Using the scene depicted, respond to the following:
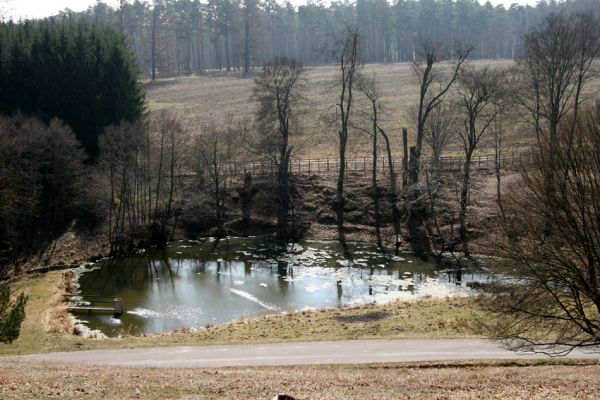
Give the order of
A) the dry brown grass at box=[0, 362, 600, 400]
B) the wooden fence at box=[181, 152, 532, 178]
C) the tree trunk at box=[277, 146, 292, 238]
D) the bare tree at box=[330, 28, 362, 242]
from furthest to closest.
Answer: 1. the wooden fence at box=[181, 152, 532, 178]
2. the bare tree at box=[330, 28, 362, 242]
3. the tree trunk at box=[277, 146, 292, 238]
4. the dry brown grass at box=[0, 362, 600, 400]

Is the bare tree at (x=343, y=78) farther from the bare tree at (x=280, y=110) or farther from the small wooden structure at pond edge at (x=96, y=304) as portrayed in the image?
the small wooden structure at pond edge at (x=96, y=304)

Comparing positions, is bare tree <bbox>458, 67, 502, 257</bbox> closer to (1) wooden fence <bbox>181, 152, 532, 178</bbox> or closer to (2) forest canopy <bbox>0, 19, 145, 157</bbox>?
(1) wooden fence <bbox>181, 152, 532, 178</bbox>

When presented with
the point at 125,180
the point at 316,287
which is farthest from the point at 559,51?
the point at 125,180

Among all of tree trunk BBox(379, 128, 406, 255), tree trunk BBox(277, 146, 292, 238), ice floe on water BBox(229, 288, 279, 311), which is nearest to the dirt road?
ice floe on water BBox(229, 288, 279, 311)

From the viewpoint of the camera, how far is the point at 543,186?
20.0 meters

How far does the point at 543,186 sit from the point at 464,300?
13028 millimetres

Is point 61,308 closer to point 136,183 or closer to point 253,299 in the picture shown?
point 253,299

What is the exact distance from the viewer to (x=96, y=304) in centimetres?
3469

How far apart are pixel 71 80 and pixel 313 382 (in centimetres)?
4640

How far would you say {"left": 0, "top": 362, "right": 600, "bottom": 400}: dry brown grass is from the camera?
52.9ft

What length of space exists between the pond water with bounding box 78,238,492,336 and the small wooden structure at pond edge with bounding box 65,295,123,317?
546 mm

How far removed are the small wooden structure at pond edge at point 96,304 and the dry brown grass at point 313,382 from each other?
12107 millimetres

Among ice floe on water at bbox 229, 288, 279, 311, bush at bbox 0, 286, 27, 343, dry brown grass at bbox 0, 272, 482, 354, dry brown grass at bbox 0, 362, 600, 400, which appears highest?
bush at bbox 0, 286, 27, 343

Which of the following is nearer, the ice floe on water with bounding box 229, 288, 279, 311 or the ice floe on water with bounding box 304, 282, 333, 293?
the ice floe on water with bounding box 229, 288, 279, 311
